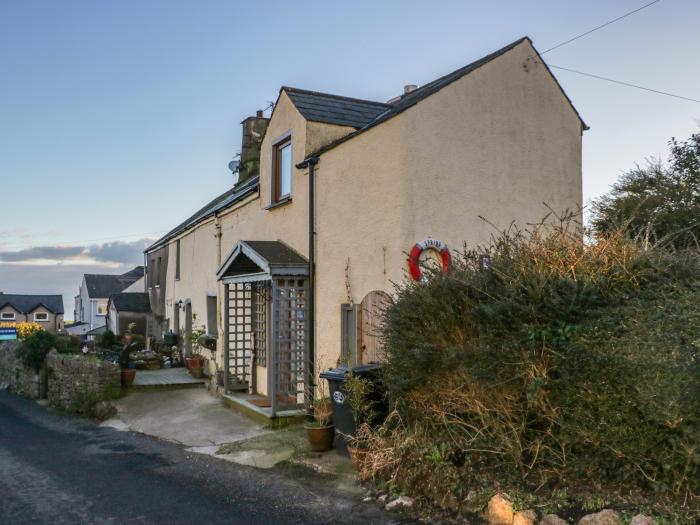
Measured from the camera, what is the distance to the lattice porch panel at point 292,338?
38.2 feet

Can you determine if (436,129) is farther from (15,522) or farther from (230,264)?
(15,522)

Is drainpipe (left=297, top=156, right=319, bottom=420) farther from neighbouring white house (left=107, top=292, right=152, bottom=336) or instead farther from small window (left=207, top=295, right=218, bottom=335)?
neighbouring white house (left=107, top=292, right=152, bottom=336)

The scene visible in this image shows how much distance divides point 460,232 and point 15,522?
24.7 ft

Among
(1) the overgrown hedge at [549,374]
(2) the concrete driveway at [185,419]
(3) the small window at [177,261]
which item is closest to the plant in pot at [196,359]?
(2) the concrete driveway at [185,419]

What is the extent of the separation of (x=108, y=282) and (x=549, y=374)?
65834 millimetres

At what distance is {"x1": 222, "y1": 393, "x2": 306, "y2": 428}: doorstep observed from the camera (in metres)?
11.1

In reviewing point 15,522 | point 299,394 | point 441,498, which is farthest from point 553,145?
point 15,522

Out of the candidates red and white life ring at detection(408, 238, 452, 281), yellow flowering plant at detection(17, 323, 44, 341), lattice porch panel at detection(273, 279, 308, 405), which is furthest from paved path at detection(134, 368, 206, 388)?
red and white life ring at detection(408, 238, 452, 281)

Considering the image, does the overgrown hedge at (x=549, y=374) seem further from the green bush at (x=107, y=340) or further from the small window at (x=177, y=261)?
the green bush at (x=107, y=340)

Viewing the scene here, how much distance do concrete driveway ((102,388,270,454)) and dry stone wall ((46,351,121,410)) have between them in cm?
50

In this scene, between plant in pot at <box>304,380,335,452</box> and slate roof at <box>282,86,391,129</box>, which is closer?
plant in pot at <box>304,380,335,452</box>

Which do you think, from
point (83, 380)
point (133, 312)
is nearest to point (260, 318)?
point (83, 380)

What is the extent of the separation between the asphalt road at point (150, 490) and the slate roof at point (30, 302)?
2783 inches

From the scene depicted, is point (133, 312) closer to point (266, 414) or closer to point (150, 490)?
point (266, 414)
